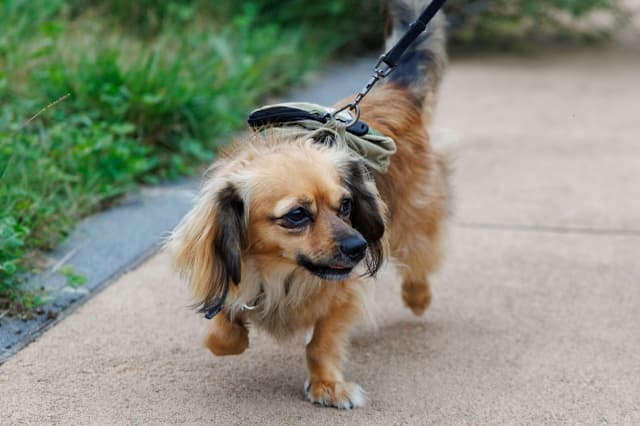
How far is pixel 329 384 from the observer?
3.54 metres

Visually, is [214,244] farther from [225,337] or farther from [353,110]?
[353,110]

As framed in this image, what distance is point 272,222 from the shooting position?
11.1 feet

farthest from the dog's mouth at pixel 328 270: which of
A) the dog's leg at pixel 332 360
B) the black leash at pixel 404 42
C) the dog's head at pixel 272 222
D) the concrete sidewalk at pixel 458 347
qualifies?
the black leash at pixel 404 42

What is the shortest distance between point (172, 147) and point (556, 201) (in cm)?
269

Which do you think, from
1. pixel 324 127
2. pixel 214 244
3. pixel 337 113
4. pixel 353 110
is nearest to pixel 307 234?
pixel 214 244

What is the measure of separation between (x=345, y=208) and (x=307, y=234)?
238mm

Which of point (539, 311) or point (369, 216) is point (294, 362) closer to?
point (369, 216)

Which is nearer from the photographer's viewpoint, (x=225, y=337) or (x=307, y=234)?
(x=307, y=234)

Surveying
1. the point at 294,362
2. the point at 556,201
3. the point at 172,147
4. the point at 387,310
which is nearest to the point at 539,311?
the point at 387,310

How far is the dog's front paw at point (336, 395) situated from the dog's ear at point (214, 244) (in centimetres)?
54

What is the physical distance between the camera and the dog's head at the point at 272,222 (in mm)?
3287

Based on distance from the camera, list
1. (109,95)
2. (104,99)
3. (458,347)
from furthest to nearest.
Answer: (109,95) < (104,99) < (458,347)

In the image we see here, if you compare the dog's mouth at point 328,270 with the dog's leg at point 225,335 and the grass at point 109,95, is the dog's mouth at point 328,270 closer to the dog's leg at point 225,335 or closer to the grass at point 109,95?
the dog's leg at point 225,335

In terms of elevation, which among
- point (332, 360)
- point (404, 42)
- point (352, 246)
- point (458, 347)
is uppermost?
point (404, 42)
